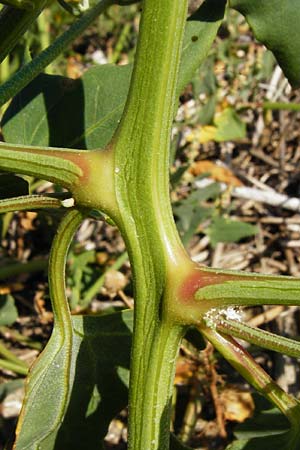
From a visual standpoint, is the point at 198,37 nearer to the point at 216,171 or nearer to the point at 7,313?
the point at 7,313

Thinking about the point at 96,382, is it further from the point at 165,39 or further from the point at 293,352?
the point at 165,39

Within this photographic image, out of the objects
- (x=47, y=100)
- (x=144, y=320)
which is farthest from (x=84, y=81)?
(x=144, y=320)

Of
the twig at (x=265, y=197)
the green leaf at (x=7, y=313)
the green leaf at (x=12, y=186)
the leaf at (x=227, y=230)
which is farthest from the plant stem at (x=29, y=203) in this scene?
the twig at (x=265, y=197)

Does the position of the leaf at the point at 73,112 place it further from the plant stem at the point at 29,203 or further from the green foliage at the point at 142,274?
the plant stem at the point at 29,203

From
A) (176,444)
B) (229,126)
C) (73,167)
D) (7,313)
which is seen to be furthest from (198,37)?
(229,126)

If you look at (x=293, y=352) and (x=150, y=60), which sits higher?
(x=150, y=60)

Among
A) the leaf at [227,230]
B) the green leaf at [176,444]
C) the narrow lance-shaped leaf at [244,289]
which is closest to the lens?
the narrow lance-shaped leaf at [244,289]

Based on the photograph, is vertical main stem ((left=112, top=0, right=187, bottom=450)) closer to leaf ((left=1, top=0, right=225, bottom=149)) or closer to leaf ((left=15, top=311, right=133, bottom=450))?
leaf ((left=15, top=311, right=133, bottom=450))
